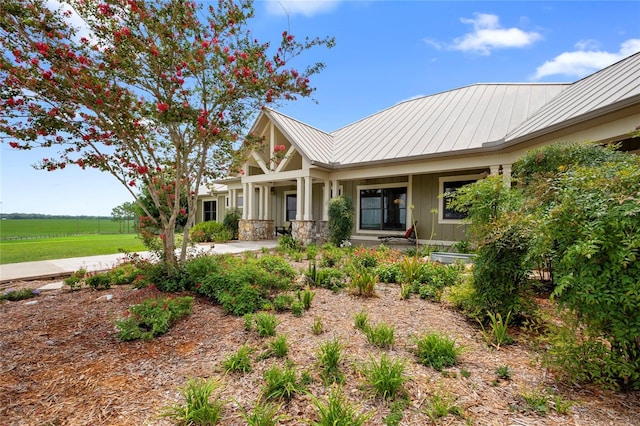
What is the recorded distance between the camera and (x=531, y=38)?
8.05 metres

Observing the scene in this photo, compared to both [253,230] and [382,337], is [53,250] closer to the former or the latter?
[253,230]

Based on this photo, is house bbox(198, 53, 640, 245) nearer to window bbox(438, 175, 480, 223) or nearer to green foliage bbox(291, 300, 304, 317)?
window bbox(438, 175, 480, 223)

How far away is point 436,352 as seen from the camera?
2.84m

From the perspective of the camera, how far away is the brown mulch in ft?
6.99

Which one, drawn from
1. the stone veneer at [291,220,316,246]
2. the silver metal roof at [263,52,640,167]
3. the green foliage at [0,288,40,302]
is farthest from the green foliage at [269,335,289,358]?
the stone veneer at [291,220,316,246]

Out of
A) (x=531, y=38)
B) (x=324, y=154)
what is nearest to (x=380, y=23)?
(x=531, y=38)

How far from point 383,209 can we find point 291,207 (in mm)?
5275

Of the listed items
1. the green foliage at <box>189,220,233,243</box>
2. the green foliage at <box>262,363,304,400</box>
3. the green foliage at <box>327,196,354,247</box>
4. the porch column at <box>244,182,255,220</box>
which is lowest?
the green foliage at <box>262,363,304,400</box>

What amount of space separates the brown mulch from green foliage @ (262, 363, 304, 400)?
83 mm

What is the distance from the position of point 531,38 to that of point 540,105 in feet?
9.67

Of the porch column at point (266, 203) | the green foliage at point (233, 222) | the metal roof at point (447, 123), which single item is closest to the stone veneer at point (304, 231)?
the metal roof at point (447, 123)

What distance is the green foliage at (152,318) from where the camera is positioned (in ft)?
11.0

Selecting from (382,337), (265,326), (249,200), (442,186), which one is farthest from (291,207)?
(382,337)

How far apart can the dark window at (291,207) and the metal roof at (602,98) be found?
387 inches
